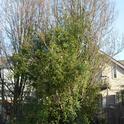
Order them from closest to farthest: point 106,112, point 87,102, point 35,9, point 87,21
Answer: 1. point 87,102
2. point 87,21
3. point 35,9
4. point 106,112

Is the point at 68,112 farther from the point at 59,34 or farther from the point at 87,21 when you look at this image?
the point at 87,21

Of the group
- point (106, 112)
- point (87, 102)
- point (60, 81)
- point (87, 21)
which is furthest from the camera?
point (106, 112)

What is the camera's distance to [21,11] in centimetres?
3077

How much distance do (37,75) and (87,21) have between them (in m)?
5.06

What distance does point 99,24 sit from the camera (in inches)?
1113

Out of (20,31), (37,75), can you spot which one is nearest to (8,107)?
(20,31)

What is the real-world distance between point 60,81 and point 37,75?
151 cm

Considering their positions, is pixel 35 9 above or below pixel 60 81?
above

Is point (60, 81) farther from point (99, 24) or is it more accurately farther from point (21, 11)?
point (21, 11)

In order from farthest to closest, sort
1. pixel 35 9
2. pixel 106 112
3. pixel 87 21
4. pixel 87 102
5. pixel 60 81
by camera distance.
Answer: pixel 106 112, pixel 35 9, pixel 87 21, pixel 87 102, pixel 60 81

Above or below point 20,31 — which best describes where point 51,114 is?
below

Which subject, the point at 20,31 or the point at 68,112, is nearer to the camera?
the point at 68,112

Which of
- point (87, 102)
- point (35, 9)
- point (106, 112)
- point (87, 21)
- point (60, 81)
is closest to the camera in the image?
point (60, 81)

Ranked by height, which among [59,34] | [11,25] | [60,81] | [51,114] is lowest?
[51,114]
